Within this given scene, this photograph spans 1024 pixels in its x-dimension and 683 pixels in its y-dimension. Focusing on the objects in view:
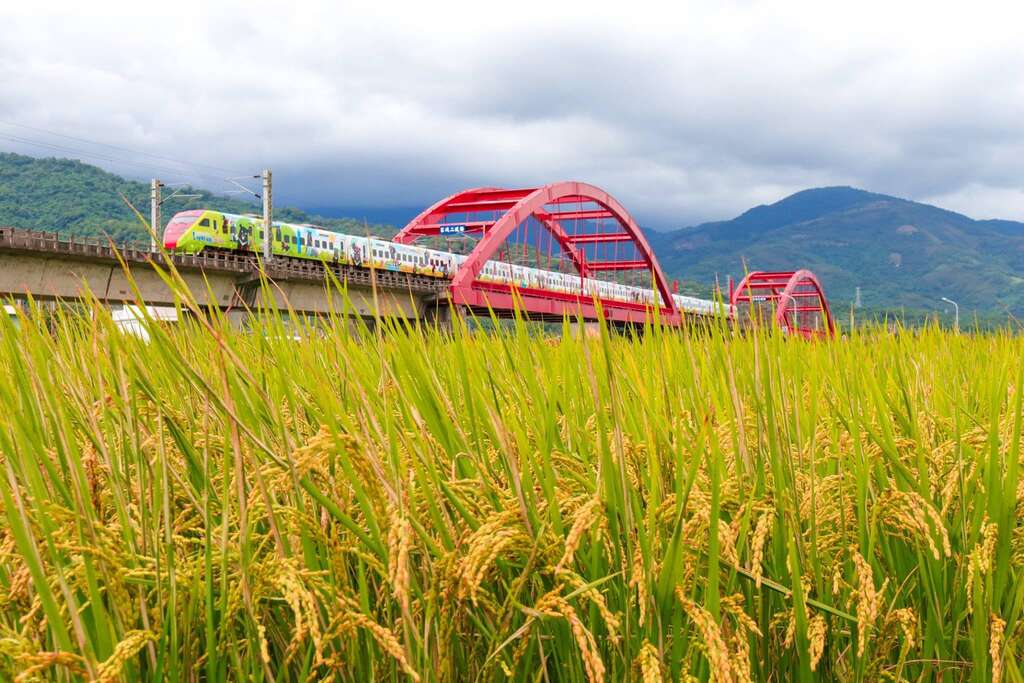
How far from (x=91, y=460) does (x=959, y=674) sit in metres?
1.81

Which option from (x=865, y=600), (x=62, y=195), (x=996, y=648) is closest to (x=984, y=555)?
(x=996, y=648)

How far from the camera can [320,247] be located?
102 ft

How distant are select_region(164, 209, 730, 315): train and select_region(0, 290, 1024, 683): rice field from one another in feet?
61.8

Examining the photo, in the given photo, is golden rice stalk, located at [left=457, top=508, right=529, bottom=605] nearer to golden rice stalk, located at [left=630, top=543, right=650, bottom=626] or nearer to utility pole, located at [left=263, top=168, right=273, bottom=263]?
golden rice stalk, located at [left=630, top=543, right=650, bottom=626]

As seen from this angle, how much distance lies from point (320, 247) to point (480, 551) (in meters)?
31.7

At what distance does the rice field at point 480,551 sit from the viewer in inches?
38.9

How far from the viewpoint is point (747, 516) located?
109cm

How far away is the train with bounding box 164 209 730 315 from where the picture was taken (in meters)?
25.8

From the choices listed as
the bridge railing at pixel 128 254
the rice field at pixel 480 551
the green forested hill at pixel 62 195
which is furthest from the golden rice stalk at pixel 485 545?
the green forested hill at pixel 62 195

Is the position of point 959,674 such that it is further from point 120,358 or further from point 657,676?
point 120,358

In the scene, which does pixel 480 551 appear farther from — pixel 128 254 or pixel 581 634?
pixel 128 254

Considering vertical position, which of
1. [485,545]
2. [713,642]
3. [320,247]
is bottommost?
[713,642]

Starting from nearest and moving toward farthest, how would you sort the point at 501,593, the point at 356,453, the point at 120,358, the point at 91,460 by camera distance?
1. the point at 356,453
2. the point at 501,593
3. the point at 91,460
4. the point at 120,358

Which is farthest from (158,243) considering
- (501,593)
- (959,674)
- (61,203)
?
(61,203)
